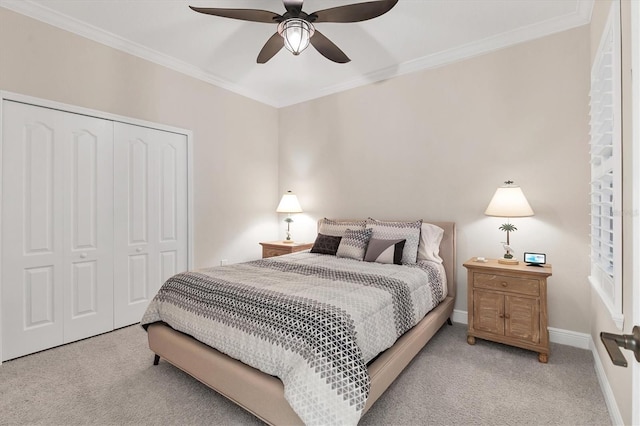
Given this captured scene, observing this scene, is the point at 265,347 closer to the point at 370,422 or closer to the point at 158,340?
the point at 370,422

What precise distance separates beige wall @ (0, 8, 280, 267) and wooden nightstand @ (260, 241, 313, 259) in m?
0.29

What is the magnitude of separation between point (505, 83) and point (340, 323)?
291 centimetres

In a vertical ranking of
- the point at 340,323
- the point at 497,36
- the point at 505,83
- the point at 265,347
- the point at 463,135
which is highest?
the point at 497,36

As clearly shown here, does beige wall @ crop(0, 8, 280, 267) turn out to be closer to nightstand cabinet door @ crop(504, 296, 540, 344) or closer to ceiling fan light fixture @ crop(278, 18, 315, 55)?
ceiling fan light fixture @ crop(278, 18, 315, 55)

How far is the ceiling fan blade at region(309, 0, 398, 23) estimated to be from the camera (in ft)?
6.67

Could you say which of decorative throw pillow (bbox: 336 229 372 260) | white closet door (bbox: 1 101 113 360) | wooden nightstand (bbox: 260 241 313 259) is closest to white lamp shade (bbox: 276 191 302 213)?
wooden nightstand (bbox: 260 241 313 259)

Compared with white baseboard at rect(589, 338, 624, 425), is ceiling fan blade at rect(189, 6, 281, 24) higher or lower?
higher

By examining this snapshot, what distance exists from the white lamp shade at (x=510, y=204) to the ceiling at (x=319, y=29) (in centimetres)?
150

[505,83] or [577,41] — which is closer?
[577,41]

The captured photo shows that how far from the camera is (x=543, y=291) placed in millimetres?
2461

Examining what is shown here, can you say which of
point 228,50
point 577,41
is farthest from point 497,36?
point 228,50

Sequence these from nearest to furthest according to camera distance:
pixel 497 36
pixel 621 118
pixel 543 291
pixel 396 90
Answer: pixel 621 118, pixel 543 291, pixel 497 36, pixel 396 90

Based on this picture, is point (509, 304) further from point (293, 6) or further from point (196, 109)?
point (196, 109)

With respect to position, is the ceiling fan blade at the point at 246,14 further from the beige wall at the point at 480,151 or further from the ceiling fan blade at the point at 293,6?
the beige wall at the point at 480,151
